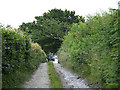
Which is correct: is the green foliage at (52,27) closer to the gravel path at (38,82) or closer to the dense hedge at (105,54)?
the gravel path at (38,82)

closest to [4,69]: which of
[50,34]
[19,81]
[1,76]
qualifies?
[1,76]

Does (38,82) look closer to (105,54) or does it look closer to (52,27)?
(105,54)

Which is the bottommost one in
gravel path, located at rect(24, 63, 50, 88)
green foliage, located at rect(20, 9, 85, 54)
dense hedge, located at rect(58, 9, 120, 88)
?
gravel path, located at rect(24, 63, 50, 88)

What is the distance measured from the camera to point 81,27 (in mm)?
9227

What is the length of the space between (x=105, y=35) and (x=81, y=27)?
458 centimetres

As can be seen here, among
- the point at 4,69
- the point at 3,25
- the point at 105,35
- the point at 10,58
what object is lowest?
the point at 4,69

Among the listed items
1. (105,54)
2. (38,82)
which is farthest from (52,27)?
(105,54)

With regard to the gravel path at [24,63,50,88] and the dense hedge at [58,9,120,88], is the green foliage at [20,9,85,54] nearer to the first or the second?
the gravel path at [24,63,50,88]

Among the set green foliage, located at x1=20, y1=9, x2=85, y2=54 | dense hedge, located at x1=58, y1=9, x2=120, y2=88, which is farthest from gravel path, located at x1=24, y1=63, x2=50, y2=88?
green foliage, located at x1=20, y1=9, x2=85, y2=54

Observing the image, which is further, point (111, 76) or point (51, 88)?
point (51, 88)

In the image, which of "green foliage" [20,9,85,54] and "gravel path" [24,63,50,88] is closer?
"gravel path" [24,63,50,88]

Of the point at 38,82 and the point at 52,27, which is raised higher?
the point at 52,27

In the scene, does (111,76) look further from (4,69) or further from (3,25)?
(3,25)

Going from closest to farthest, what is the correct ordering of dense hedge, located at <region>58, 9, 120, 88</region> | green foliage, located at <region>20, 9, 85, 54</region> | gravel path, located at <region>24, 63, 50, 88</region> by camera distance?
dense hedge, located at <region>58, 9, 120, 88</region> → gravel path, located at <region>24, 63, 50, 88</region> → green foliage, located at <region>20, 9, 85, 54</region>
